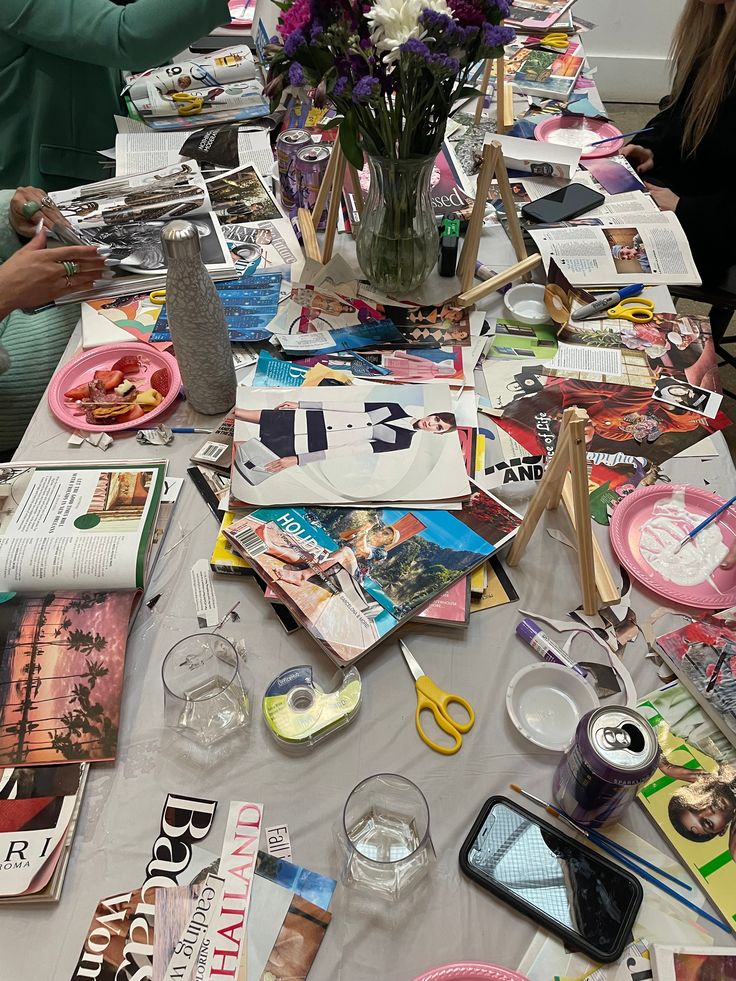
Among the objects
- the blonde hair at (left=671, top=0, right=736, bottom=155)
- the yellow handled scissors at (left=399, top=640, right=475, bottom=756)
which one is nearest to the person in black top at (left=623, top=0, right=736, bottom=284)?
the blonde hair at (left=671, top=0, right=736, bottom=155)

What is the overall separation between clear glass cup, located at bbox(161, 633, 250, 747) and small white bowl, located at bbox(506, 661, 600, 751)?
30 centimetres

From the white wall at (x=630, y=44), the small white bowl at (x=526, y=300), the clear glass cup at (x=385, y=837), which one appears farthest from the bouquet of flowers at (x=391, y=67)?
the white wall at (x=630, y=44)

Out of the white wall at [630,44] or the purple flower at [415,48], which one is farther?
the white wall at [630,44]

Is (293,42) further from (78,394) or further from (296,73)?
(78,394)

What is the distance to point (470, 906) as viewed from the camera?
603mm

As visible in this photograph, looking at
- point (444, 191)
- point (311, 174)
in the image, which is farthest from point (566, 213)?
point (311, 174)

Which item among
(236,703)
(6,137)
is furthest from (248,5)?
(236,703)

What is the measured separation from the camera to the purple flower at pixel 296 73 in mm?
922

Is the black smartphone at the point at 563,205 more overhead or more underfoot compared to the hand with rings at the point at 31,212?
more underfoot

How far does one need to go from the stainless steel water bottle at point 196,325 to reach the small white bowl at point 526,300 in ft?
1.71

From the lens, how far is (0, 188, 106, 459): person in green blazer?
1.16m

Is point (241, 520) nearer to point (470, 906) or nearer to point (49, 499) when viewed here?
point (49, 499)

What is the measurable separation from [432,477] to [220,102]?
50.5 inches

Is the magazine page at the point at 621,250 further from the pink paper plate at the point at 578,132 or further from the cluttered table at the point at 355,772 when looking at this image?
the cluttered table at the point at 355,772
